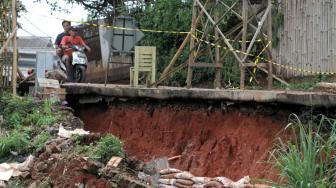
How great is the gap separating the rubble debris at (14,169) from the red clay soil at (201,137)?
7.30 ft

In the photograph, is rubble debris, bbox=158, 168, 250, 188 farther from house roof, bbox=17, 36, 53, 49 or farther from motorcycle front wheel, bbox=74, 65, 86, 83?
house roof, bbox=17, 36, 53, 49

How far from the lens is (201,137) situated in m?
9.70

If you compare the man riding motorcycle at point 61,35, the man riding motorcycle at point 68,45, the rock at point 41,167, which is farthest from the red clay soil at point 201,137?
the man riding motorcycle at point 61,35

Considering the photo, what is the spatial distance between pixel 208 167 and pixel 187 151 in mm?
777

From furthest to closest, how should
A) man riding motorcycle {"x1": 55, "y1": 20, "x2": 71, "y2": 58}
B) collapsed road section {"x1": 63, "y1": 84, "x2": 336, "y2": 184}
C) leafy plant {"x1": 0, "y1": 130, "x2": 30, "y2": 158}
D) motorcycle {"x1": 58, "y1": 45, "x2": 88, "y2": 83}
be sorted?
man riding motorcycle {"x1": 55, "y1": 20, "x2": 71, "y2": 58}, motorcycle {"x1": 58, "y1": 45, "x2": 88, "y2": 83}, leafy plant {"x1": 0, "y1": 130, "x2": 30, "y2": 158}, collapsed road section {"x1": 63, "y1": 84, "x2": 336, "y2": 184}

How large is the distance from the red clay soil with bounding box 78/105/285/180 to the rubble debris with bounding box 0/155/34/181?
2224 millimetres

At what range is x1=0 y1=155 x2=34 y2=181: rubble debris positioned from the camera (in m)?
8.25

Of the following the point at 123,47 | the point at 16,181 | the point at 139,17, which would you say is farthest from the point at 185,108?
the point at 139,17

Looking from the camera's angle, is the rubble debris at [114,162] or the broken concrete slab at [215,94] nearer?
the broken concrete slab at [215,94]

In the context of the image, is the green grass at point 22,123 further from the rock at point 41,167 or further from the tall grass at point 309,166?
the tall grass at point 309,166

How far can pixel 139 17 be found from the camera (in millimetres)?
17266

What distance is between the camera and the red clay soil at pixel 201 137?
8352mm

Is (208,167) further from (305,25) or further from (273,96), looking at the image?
(305,25)

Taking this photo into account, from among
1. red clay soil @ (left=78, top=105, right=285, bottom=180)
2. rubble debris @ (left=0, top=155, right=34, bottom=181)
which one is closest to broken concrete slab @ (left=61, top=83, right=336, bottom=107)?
red clay soil @ (left=78, top=105, right=285, bottom=180)
